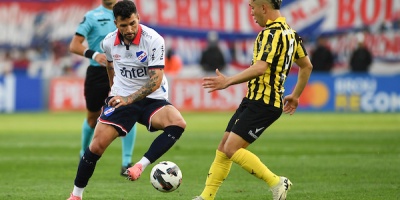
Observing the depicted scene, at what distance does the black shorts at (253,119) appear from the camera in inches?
363

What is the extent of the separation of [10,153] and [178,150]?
293 cm

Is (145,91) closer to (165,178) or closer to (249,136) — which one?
(165,178)

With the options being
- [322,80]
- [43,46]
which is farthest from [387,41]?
[43,46]

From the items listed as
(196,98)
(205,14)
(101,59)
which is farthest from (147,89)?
(205,14)

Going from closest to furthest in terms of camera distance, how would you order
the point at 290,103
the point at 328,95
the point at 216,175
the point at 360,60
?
the point at 216,175
the point at 290,103
the point at 328,95
the point at 360,60

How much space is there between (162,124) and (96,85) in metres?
3.52

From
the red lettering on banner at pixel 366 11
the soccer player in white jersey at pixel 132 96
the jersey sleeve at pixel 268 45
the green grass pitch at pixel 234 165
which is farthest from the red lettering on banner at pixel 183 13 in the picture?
the jersey sleeve at pixel 268 45

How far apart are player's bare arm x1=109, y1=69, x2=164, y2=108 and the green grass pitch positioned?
48.7 inches

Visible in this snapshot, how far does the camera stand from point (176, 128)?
9.77m

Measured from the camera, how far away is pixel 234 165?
46.3 ft

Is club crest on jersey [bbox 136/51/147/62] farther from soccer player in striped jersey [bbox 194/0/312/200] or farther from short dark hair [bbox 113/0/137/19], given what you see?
soccer player in striped jersey [bbox 194/0/312/200]

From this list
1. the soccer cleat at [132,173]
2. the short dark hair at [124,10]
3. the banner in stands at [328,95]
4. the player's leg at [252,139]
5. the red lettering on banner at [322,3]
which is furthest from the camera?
the red lettering on banner at [322,3]

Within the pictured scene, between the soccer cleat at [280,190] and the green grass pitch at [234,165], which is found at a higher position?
the soccer cleat at [280,190]

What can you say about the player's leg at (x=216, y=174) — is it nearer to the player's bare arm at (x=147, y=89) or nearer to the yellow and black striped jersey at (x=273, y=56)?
the yellow and black striped jersey at (x=273, y=56)
